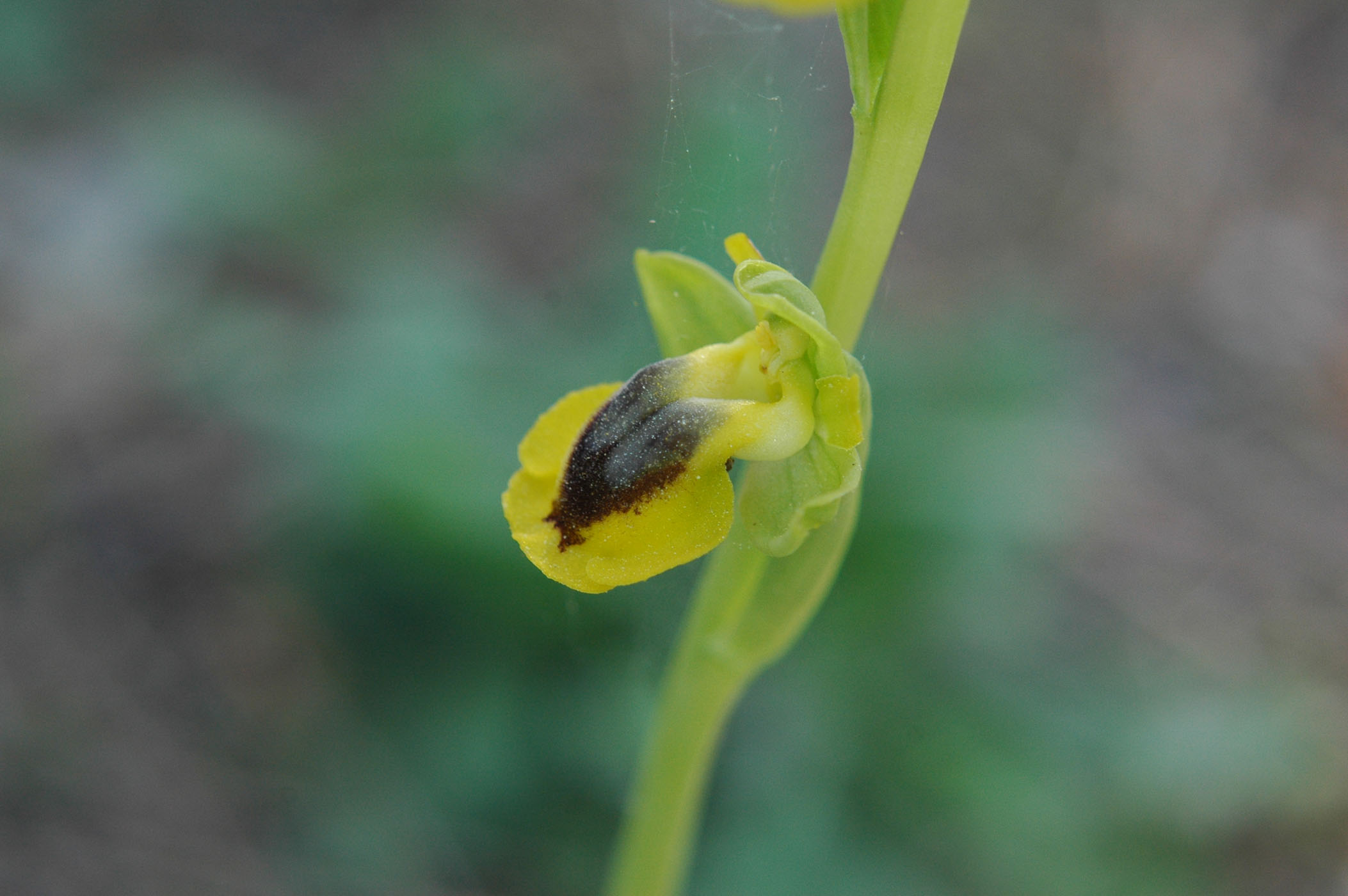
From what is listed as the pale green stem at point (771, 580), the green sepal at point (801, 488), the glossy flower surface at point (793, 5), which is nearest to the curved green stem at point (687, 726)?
the pale green stem at point (771, 580)

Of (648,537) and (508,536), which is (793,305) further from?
(508,536)

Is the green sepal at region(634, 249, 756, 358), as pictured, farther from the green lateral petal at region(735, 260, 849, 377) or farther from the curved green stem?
the curved green stem

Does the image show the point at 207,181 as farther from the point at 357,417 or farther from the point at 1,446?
the point at 357,417

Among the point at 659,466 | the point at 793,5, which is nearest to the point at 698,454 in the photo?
the point at 659,466

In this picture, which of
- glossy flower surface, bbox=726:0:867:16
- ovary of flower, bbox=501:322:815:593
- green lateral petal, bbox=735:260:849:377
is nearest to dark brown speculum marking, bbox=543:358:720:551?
ovary of flower, bbox=501:322:815:593

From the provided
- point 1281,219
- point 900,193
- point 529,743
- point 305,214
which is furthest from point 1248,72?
point 900,193

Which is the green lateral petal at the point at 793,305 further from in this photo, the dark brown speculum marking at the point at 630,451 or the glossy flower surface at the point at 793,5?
the glossy flower surface at the point at 793,5
